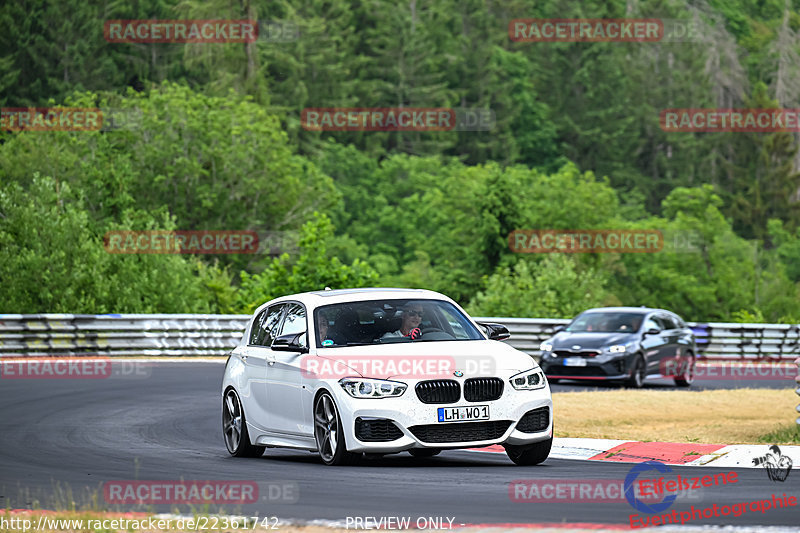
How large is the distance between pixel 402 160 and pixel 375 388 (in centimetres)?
8482

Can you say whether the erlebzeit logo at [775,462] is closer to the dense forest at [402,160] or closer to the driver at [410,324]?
the driver at [410,324]

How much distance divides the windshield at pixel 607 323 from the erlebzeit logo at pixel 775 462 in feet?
44.9

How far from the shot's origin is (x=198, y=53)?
85938 millimetres

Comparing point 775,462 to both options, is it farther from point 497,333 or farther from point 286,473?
point 286,473

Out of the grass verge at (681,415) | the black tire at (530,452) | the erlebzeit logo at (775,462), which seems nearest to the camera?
the erlebzeit logo at (775,462)

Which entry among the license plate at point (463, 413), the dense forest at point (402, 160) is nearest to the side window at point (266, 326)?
the license plate at point (463, 413)

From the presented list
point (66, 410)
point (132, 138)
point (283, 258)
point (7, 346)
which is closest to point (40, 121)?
point (132, 138)

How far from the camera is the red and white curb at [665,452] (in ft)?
43.2

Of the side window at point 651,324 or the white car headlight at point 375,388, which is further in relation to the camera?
the side window at point 651,324

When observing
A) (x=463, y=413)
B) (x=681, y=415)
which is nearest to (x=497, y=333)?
(x=463, y=413)

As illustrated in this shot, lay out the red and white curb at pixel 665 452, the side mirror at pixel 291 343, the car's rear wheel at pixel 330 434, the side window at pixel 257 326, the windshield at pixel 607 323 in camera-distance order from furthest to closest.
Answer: the windshield at pixel 607 323 → the side window at pixel 257 326 → the side mirror at pixel 291 343 → the red and white curb at pixel 665 452 → the car's rear wheel at pixel 330 434

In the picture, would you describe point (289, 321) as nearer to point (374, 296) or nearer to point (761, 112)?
point (374, 296)

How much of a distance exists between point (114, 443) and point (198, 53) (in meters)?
72.4

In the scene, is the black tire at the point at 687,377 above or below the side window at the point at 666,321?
Answer: below
